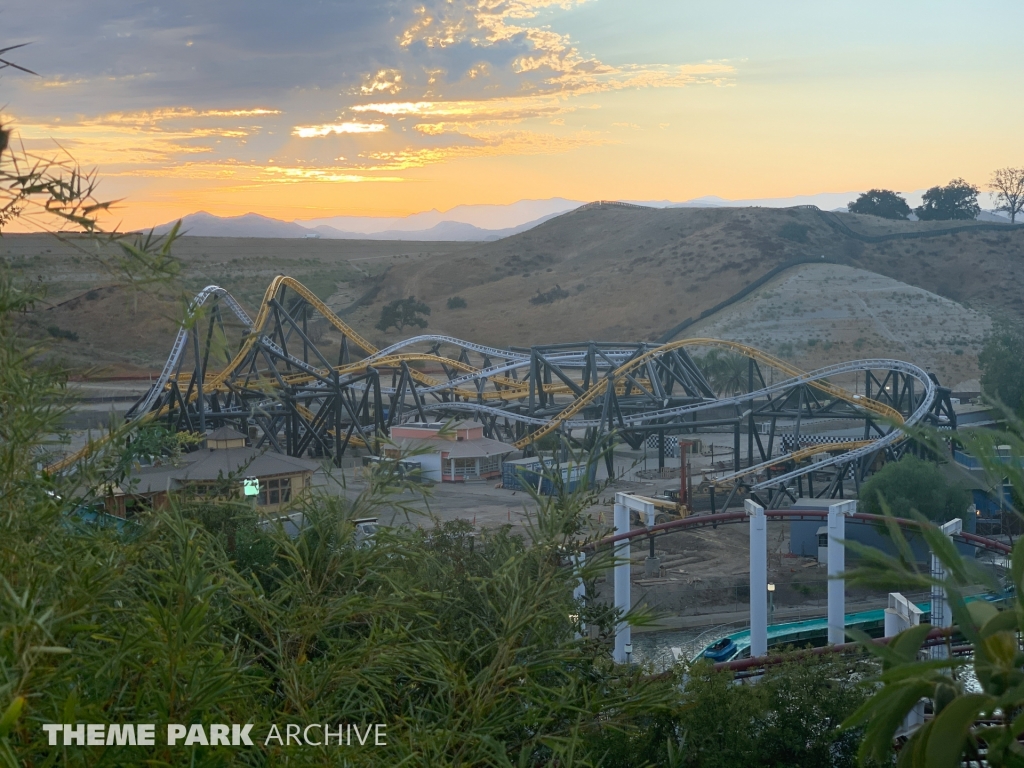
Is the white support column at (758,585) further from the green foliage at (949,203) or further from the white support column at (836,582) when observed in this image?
the green foliage at (949,203)

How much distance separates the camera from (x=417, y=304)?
80.1 meters

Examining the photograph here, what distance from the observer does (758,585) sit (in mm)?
16125

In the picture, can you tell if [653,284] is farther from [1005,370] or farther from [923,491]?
[923,491]

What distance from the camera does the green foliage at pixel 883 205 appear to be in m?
113

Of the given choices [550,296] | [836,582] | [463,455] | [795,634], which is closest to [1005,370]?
[463,455]

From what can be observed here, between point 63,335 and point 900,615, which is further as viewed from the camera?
point 63,335

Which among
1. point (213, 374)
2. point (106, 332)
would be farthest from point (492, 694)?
point (106, 332)

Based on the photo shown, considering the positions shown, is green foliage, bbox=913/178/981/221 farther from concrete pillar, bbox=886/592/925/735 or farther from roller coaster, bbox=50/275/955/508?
concrete pillar, bbox=886/592/925/735

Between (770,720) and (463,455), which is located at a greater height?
(770,720)

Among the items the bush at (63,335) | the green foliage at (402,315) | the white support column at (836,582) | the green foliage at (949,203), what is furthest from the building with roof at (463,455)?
the green foliage at (949,203)

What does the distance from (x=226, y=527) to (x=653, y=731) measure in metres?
3.78

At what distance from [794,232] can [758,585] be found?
74072 millimetres

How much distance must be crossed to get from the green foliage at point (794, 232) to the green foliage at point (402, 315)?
3037 centimetres

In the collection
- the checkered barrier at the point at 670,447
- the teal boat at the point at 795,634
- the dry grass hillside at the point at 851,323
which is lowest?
the teal boat at the point at 795,634
